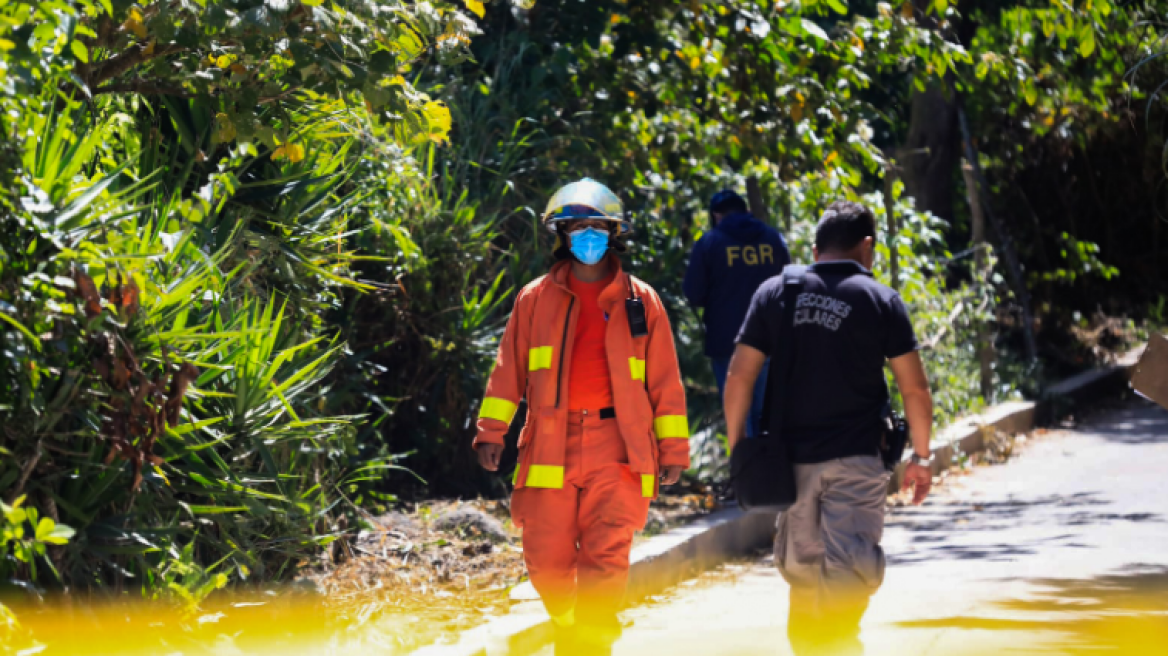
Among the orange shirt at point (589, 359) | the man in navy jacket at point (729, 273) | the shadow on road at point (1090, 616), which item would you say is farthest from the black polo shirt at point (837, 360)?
the man in navy jacket at point (729, 273)

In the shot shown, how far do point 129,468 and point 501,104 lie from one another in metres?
5.02

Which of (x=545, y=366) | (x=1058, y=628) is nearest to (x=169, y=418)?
(x=545, y=366)

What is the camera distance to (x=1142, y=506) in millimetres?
9727

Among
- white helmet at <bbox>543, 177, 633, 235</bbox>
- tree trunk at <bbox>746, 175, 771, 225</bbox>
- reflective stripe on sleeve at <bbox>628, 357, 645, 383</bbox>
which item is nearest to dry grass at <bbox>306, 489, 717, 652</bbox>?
reflective stripe on sleeve at <bbox>628, 357, 645, 383</bbox>

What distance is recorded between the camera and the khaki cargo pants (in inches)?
195

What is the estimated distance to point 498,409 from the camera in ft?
16.8

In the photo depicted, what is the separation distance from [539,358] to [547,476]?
0.44 meters

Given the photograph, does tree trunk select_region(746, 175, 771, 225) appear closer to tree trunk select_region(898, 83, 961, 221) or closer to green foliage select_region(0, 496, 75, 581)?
tree trunk select_region(898, 83, 961, 221)

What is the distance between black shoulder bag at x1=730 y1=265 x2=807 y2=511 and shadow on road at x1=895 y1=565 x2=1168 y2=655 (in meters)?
1.45

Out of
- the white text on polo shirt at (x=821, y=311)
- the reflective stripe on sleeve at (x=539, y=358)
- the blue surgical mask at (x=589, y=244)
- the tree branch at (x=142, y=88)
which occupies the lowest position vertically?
the reflective stripe on sleeve at (x=539, y=358)

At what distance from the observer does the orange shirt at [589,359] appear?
5078 millimetres

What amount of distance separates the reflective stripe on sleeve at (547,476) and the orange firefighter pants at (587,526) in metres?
0.07

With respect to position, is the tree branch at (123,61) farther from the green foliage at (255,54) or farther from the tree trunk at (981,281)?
the tree trunk at (981,281)

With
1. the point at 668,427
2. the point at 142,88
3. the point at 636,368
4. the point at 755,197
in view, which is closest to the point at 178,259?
the point at 142,88
